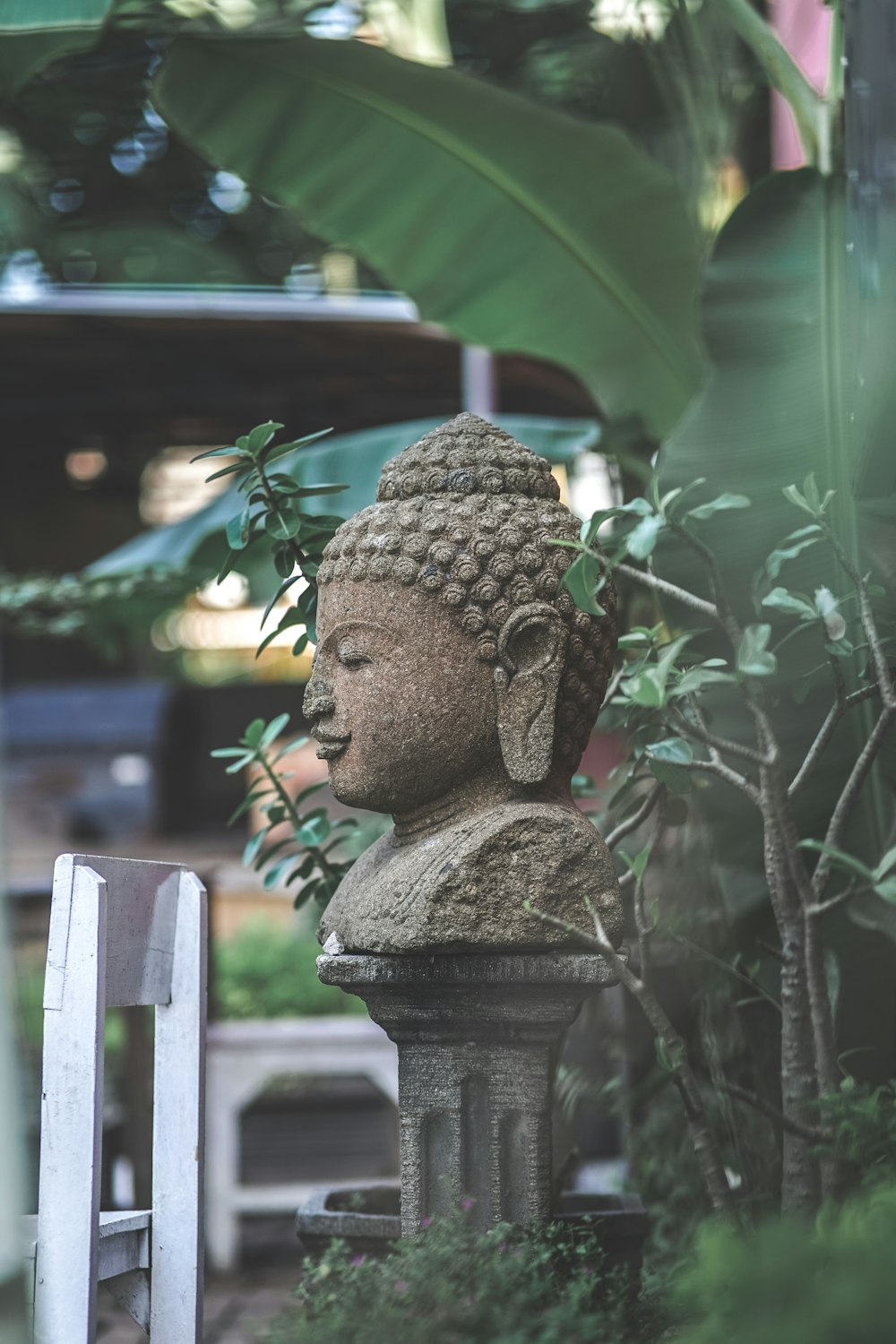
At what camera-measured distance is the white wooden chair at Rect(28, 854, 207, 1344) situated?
6.52ft

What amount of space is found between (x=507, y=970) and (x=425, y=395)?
5536mm

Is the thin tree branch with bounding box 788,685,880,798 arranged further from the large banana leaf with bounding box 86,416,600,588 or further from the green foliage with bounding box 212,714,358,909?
the large banana leaf with bounding box 86,416,600,588

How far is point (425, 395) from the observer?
7.41 m

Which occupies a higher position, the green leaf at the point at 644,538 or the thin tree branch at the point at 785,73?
the thin tree branch at the point at 785,73

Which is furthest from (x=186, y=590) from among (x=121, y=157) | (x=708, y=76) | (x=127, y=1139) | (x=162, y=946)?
(x=121, y=157)

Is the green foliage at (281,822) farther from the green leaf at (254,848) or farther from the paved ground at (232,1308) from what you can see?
the paved ground at (232,1308)

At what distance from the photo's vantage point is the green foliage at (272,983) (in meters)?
6.27

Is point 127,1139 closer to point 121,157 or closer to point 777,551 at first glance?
point 777,551

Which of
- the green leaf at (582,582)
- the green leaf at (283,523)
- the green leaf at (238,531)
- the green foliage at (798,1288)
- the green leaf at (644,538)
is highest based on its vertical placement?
the green leaf at (283,523)

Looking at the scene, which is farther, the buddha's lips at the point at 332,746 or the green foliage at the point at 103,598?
the green foliage at the point at 103,598

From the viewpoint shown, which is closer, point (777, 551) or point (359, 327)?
point (777, 551)

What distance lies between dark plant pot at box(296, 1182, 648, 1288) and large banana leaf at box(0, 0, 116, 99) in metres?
2.54

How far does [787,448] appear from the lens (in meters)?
2.93

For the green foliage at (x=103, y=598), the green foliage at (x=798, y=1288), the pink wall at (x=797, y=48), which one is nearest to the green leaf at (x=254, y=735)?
the green foliage at (x=798, y=1288)
